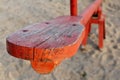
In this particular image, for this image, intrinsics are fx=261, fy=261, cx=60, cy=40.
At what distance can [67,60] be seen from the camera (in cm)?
366

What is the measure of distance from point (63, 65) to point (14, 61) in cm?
66

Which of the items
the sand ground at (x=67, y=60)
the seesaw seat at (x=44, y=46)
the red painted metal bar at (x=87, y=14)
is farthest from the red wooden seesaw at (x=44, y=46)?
the sand ground at (x=67, y=60)

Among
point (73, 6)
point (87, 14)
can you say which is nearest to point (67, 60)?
point (87, 14)

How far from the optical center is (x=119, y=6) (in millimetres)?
5504

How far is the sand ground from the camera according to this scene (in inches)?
130

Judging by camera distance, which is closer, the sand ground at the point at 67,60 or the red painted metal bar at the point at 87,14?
the red painted metal bar at the point at 87,14

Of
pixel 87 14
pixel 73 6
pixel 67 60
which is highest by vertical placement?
pixel 73 6

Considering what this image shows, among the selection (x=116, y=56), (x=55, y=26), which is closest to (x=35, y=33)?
(x=55, y=26)

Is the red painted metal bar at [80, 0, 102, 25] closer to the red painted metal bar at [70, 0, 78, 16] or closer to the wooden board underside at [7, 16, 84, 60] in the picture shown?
the red painted metal bar at [70, 0, 78, 16]

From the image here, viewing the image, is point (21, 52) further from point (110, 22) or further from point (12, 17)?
point (110, 22)

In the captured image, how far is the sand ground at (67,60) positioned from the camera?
3.31 m

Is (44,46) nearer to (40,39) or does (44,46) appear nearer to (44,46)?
(44,46)

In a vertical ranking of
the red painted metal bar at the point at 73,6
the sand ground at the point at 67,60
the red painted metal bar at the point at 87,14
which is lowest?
the sand ground at the point at 67,60

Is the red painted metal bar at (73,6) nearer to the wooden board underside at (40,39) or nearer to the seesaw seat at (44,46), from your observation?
the wooden board underside at (40,39)
